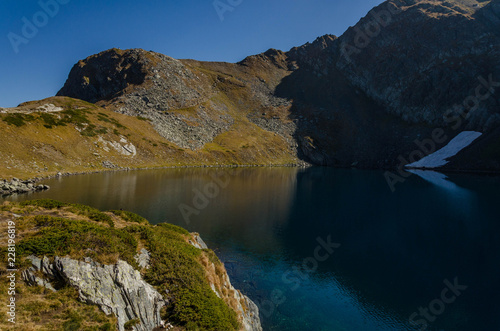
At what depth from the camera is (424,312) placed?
78.3 feet

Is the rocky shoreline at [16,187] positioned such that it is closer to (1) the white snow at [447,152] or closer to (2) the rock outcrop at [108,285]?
(2) the rock outcrop at [108,285]

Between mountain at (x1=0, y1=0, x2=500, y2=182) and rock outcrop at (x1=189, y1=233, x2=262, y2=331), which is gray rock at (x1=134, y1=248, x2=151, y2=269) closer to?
rock outcrop at (x1=189, y1=233, x2=262, y2=331)

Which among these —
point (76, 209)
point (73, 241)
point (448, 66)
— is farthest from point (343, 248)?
point (448, 66)

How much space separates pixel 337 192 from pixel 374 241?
39.4m

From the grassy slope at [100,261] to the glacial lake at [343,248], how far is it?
8.51 metres

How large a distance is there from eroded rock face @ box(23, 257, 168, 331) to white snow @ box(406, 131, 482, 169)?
540 ft

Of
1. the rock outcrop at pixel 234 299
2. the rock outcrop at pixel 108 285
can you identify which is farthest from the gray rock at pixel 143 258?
the rock outcrop at pixel 234 299

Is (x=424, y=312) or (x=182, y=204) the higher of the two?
(x=182, y=204)

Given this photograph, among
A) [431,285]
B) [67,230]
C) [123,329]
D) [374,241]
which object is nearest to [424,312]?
[431,285]

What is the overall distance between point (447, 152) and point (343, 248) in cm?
14481

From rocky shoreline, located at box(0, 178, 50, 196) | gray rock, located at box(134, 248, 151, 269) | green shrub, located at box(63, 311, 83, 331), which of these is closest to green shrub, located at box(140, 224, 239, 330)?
gray rock, located at box(134, 248, 151, 269)

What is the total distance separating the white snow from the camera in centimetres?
14100

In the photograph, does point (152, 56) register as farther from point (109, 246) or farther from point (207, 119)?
point (109, 246)

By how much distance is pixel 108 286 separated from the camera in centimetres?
1347
